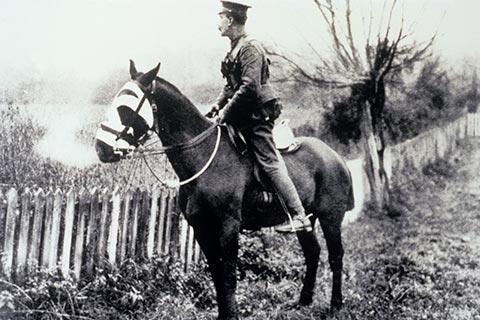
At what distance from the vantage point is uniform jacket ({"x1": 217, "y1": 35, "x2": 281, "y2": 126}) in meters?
5.11

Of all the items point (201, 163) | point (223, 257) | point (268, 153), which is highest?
point (268, 153)

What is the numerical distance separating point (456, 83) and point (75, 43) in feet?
15.5

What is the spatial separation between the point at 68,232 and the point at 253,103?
219 centimetres

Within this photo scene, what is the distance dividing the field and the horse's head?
4.51 ft

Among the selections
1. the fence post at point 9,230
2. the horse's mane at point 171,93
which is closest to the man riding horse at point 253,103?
the horse's mane at point 171,93

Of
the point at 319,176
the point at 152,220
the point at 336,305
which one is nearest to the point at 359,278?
the point at 336,305

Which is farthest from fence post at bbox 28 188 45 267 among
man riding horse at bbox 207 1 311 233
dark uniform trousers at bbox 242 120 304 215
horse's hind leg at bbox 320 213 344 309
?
horse's hind leg at bbox 320 213 344 309

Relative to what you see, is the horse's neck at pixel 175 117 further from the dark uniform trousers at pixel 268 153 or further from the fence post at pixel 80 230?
the fence post at pixel 80 230

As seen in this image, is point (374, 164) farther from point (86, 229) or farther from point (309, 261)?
point (86, 229)

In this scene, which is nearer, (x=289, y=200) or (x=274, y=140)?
(x=289, y=200)

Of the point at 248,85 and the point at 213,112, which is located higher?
the point at 248,85

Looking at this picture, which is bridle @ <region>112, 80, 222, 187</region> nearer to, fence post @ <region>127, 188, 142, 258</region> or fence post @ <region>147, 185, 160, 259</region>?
fence post @ <region>127, 188, 142, 258</region>

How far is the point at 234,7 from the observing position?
17.1 feet

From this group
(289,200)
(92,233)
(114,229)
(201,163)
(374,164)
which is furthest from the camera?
(374,164)
